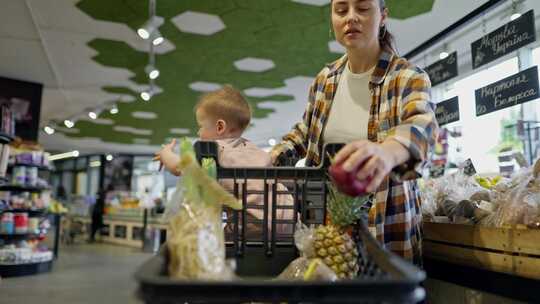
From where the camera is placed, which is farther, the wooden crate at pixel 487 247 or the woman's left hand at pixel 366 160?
the wooden crate at pixel 487 247

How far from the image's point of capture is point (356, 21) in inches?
47.0

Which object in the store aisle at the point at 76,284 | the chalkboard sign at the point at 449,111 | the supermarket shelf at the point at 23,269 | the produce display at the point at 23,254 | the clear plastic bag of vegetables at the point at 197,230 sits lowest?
the store aisle at the point at 76,284

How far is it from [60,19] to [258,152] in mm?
4563

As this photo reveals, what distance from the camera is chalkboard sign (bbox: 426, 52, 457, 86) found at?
4.05 metres

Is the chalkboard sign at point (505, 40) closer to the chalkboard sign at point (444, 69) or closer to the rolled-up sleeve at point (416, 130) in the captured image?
the chalkboard sign at point (444, 69)

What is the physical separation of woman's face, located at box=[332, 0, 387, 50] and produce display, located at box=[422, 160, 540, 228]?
68cm

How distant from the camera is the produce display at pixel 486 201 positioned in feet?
4.34

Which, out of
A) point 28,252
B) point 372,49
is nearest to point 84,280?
point 28,252

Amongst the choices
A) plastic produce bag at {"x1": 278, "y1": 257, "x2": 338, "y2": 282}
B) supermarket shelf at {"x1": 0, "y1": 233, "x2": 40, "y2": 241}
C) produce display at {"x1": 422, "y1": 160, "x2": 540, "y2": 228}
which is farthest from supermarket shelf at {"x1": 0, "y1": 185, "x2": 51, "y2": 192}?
plastic produce bag at {"x1": 278, "y1": 257, "x2": 338, "y2": 282}

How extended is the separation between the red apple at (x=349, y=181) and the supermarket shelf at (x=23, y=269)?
670 cm

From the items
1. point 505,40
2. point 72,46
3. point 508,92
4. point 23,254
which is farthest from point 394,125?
point 23,254

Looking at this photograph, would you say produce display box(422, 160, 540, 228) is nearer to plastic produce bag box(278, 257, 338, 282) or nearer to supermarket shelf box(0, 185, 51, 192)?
plastic produce bag box(278, 257, 338, 282)

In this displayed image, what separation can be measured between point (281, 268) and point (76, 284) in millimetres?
5397

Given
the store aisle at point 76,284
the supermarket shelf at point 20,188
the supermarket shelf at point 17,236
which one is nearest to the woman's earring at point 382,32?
the store aisle at point 76,284
